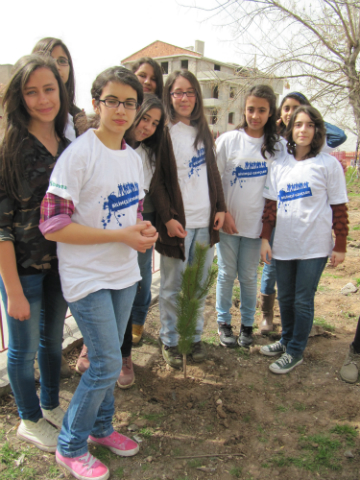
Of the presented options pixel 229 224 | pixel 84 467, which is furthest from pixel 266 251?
pixel 84 467

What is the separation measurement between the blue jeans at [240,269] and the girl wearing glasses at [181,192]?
27 centimetres

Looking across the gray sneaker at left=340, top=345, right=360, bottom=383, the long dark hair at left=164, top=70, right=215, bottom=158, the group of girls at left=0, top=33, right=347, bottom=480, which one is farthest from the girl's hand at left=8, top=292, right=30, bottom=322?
the gray sneaker at left=340, top=345, right=360, bottom=383

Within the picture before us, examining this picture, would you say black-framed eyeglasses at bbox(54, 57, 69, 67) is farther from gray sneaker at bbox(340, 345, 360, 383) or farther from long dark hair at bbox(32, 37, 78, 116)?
gray sneaker at bbox(340, 345, 360, 383)

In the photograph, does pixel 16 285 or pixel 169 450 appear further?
pixel 169 450

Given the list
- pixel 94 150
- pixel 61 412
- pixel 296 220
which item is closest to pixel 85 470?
pixel 61 412

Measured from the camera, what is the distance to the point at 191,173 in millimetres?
2672

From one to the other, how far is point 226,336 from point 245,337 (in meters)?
0.17

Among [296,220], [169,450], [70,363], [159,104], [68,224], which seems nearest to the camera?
[68,224]

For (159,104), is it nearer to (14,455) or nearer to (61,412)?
(61,412)

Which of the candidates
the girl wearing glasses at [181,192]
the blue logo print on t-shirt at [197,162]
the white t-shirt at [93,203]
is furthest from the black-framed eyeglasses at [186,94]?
the white t-shirt at [93,203]

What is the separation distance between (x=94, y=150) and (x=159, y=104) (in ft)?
2.99

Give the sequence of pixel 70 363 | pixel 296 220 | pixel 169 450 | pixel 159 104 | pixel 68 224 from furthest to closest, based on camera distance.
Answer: pixel 70 363 → pixel 296 220 → pixel 159 104 → pixel 169 450 → pixel 68 224

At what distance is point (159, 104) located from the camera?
7.77 ft

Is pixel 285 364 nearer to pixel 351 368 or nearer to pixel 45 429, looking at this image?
pixel 351 368
